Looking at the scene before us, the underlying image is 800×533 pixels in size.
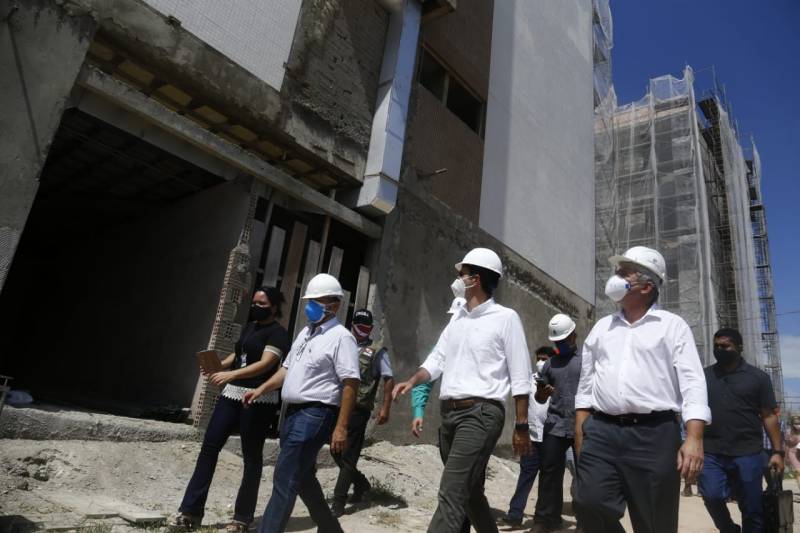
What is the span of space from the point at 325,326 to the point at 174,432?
304cm

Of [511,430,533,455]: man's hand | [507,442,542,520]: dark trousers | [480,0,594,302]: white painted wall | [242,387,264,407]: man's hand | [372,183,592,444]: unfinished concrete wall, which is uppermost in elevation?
[480,0,594,302]: white painted wall

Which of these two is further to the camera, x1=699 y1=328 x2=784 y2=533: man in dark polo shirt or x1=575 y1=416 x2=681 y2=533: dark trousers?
x1=699 y1=328 x2=784 y2=533: man in dark polo shirt

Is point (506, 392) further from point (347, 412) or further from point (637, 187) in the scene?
point (637, 187)

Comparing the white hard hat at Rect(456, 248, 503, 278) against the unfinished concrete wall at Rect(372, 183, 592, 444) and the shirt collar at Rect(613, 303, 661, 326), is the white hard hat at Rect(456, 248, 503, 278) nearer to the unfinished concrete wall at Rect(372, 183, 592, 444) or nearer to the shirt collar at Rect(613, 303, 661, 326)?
the shirt collar at Rect(613, 303, 661, 326)

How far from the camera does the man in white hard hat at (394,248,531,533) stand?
296 cm

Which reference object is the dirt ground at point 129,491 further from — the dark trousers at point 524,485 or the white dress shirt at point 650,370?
the white dress shirt at point 650,370

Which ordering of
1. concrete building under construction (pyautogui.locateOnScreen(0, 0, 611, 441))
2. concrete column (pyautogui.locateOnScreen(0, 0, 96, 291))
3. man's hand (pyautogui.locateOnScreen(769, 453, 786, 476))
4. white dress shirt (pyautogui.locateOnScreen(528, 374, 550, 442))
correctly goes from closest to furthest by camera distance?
man's hand (pyautogui.locateOnScreen(769, 453, 786, 476)) → concrete column (pyautogui.locateOnScreen(0, 0, 96, 291)) → concrete building under construction (pyautogui.locateOnScreen(0, 0, 611, 441)) → white dress shirt (pyautogui.locateOnScreen(528, 374, 550, 442))

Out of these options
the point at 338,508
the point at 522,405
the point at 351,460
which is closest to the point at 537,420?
the point at 351,460

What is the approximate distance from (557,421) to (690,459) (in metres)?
2.87

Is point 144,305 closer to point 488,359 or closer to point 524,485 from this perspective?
point 524,485

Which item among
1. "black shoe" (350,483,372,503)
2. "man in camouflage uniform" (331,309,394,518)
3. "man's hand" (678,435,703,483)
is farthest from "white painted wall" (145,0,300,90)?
"man's hand" (678,435,703,483)

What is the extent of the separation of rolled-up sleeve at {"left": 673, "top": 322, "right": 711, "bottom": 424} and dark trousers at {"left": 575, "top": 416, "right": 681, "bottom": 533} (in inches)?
4.9

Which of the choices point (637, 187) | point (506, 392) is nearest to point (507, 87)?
point (506, 392)

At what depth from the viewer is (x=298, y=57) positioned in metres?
7.46
